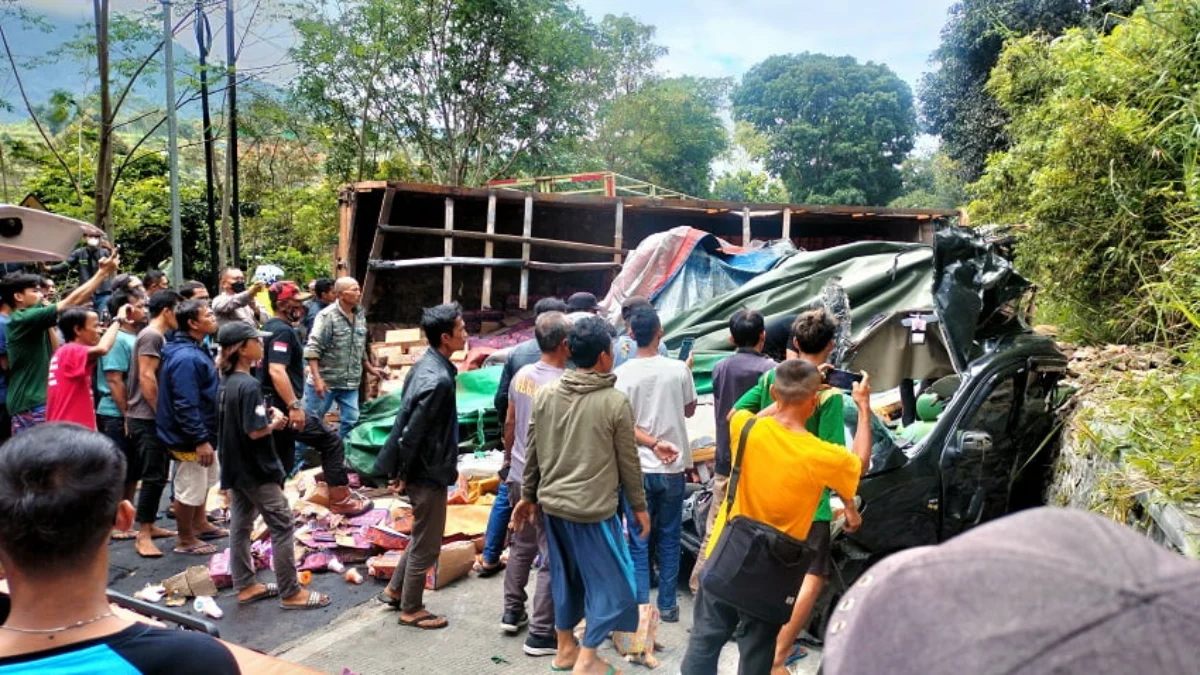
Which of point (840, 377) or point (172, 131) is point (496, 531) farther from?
point (172, 131)

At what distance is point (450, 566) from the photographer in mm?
5055

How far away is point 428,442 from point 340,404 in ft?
10.1

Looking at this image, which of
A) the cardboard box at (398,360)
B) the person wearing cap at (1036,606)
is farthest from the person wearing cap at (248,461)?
the cardboard box at (398,360)

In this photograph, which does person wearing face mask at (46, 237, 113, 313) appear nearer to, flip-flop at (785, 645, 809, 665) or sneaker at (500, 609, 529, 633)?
sneaker at (500, 609, 529, 633)

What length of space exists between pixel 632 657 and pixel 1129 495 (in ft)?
8.04

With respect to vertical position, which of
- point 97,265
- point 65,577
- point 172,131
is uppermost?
point 172,131

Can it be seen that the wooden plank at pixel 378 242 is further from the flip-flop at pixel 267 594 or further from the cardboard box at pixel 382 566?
the flip-flop at pixel 267 594

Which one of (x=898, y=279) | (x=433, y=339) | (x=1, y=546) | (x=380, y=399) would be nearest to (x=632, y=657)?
(x=433, y=339)

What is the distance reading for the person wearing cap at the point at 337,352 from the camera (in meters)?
6.52

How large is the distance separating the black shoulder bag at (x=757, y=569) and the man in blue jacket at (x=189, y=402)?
3.64 meters

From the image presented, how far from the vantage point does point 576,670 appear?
144 inches

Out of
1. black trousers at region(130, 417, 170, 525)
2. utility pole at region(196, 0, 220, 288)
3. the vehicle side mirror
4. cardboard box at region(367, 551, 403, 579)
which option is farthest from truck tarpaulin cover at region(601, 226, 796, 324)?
utility pole at region(196, 0, 220, 288)

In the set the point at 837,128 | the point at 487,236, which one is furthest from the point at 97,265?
the point at 837,128

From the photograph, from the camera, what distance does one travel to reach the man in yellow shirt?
295 centimetres
